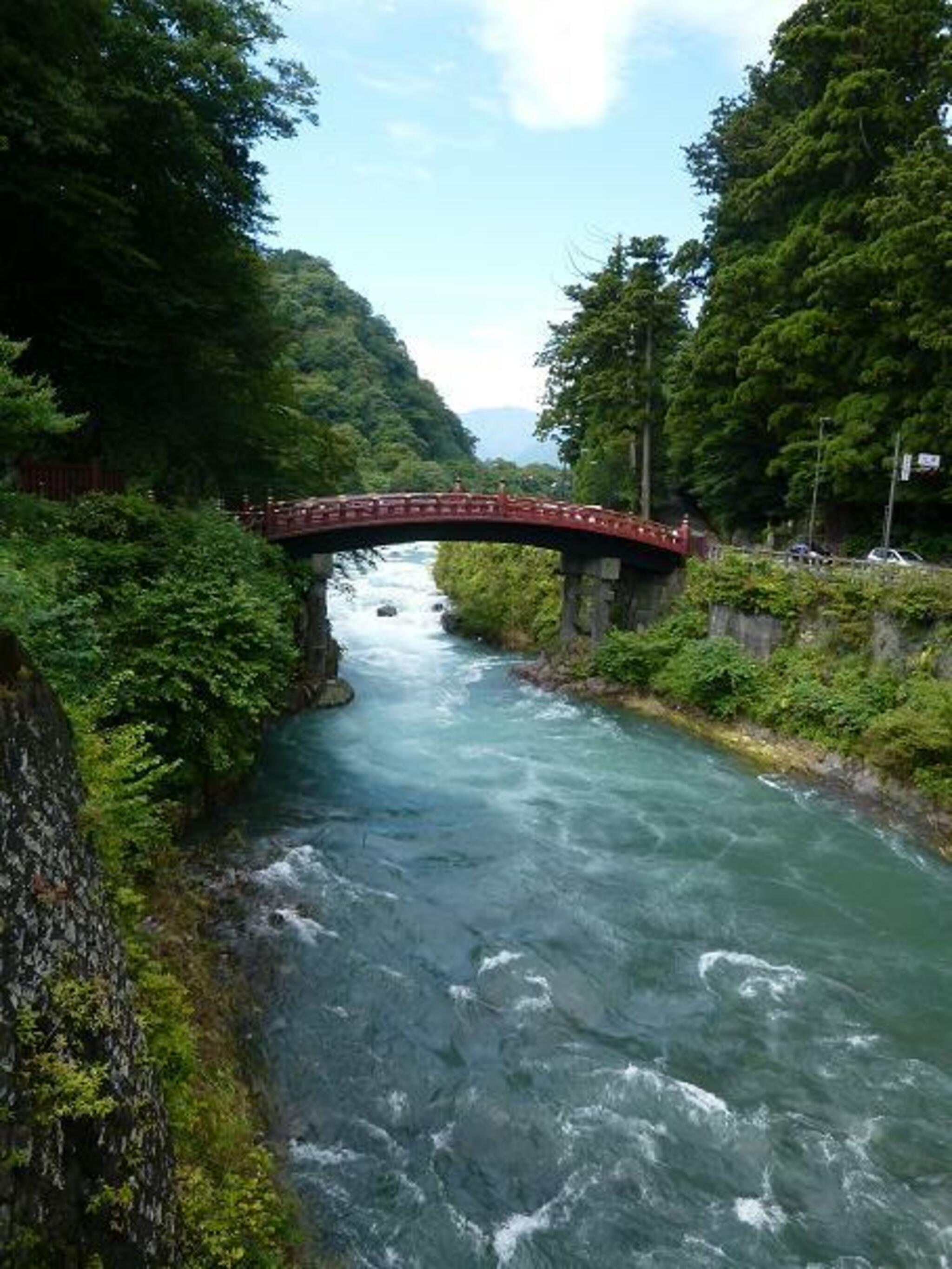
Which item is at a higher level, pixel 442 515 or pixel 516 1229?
pixel 442 515

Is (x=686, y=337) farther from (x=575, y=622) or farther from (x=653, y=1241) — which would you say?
(x=653, y=1241)

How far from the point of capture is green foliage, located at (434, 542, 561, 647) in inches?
1491

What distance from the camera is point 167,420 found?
867 inches

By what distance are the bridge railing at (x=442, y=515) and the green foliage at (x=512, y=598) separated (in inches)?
242

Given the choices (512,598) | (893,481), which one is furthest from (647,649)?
(512,598)

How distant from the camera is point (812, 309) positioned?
97.7 feet

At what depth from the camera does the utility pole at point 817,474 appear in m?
29.0

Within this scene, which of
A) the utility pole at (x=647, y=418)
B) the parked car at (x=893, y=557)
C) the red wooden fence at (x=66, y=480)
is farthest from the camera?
the utility pole at (x=647, y=418)

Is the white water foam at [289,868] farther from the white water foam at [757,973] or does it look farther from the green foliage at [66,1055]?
the green foliage at [66,1055]

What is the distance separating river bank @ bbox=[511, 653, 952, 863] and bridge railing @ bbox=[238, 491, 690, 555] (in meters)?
5.33

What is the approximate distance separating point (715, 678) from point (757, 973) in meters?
14.1

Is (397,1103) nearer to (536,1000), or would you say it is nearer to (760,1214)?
(536,1000)

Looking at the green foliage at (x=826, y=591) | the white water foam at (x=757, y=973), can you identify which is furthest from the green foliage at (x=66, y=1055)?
the green foliage at (x=826, y=591)

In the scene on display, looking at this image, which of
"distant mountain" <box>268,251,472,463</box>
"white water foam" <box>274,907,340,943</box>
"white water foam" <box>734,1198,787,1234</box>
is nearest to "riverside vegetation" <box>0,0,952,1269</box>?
"white water foam" <box>274,907,340,943</box>
